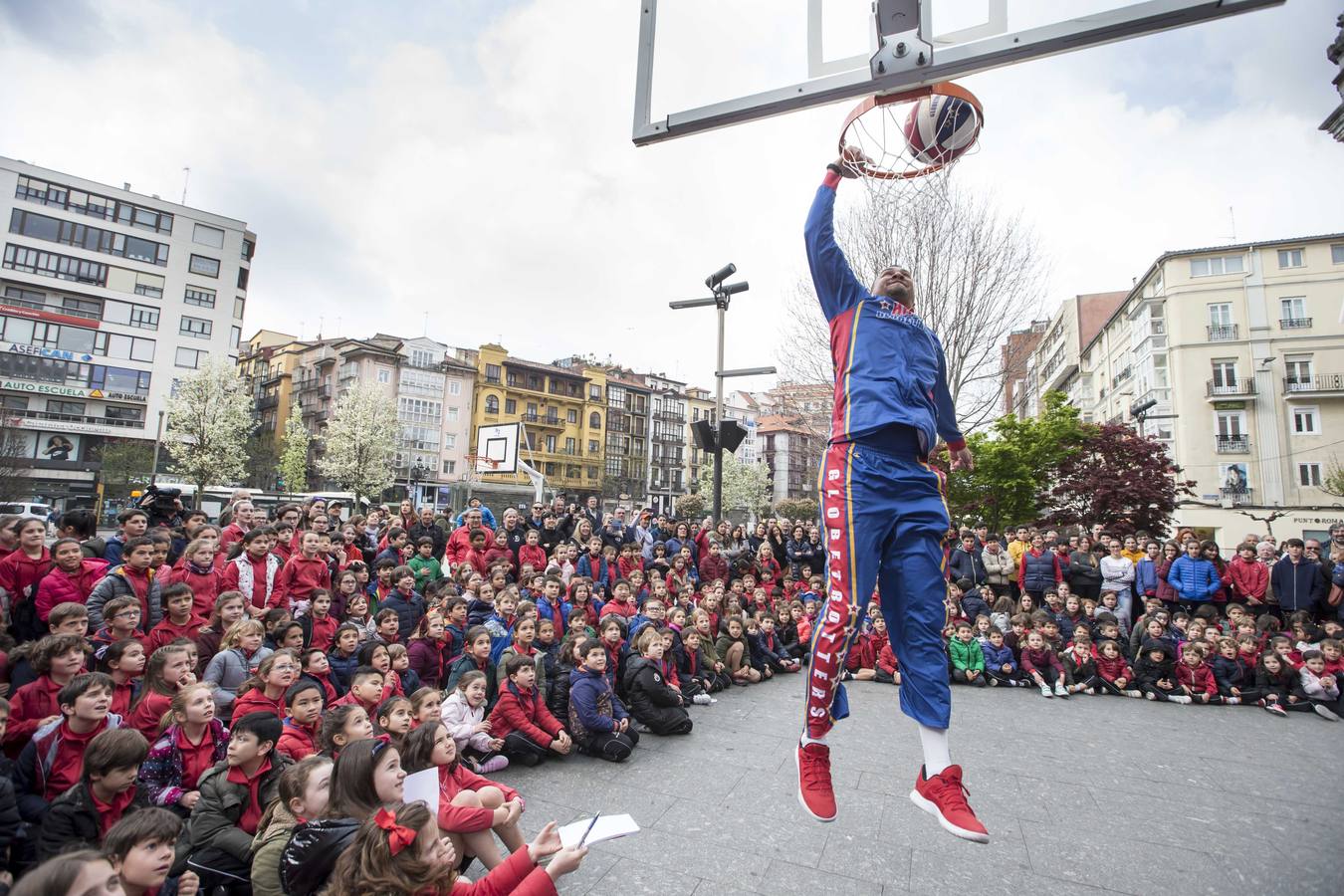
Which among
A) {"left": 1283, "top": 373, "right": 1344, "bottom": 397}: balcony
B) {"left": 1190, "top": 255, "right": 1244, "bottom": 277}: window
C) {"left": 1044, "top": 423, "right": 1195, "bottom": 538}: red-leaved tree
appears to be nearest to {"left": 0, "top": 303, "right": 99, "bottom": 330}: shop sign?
{"left": 1044, "top": 423, "right": 1195, "bottom": 538}: red-leaved tree

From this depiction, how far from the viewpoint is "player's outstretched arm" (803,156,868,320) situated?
299 cm

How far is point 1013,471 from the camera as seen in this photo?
1628 centimetres

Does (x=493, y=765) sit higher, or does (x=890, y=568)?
(x=890, y=568)

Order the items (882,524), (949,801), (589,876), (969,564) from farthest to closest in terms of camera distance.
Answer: (969,564) < (589,876) < (882,524) < (949,801)

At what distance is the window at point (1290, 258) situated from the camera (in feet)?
105

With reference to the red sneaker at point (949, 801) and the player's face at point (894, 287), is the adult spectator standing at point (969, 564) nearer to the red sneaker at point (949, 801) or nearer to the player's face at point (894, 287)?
the player's face at point (894, 287)

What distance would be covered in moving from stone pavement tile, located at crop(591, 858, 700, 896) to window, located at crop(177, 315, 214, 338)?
50.5m

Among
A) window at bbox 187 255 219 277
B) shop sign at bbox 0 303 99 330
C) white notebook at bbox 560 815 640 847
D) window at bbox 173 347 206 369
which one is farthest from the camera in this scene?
window at bbox 187 255 219 277

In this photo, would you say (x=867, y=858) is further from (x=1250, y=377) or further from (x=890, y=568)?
(x=1250, y=377)

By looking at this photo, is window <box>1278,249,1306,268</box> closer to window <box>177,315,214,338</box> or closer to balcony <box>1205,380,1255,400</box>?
balcony <box>1205,380,1255,400</box>

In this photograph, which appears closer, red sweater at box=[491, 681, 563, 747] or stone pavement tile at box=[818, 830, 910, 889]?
stone pavement tile at box=[818, 830, 910, 889]

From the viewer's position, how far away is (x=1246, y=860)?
390cm

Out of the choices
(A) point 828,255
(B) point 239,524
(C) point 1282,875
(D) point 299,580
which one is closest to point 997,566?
(C) point 1282,875

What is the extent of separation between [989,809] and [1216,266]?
40691 millimetres
